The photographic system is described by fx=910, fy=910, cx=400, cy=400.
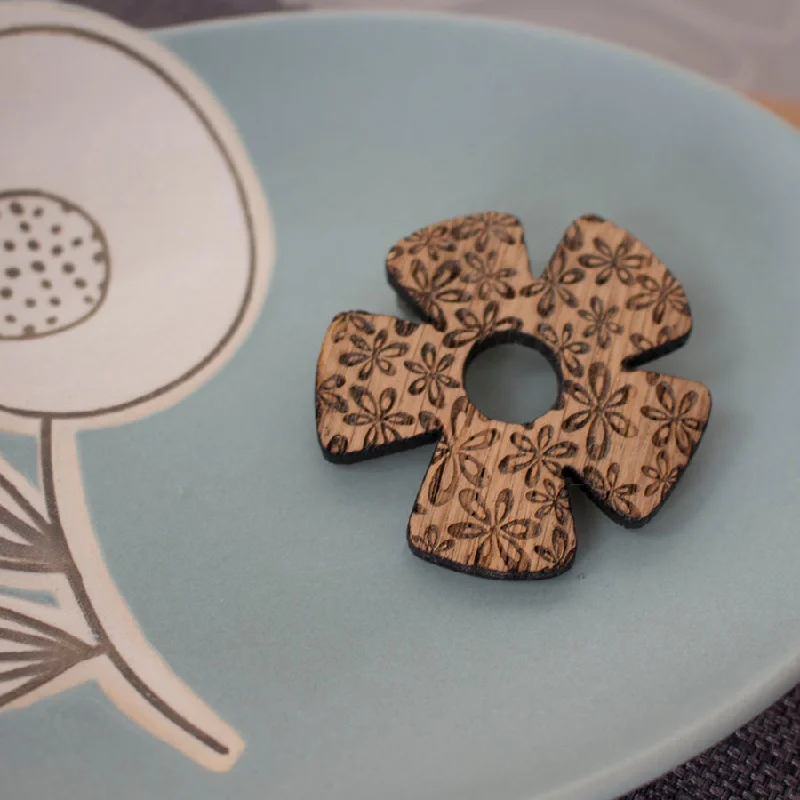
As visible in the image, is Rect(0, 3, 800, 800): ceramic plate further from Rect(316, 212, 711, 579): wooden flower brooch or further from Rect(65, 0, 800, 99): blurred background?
Rect(65, 0, 800, 99): blurred background

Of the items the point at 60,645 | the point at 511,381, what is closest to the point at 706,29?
the point at 511,381

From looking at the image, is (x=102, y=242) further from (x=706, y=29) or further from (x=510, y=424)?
(x=706, y=29)

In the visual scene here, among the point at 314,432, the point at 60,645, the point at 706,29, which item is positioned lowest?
the point at 60,645

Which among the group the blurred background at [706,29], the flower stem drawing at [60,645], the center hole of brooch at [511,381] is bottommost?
the flower stem drawing at [60,645]

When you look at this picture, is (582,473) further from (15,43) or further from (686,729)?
(15,43)

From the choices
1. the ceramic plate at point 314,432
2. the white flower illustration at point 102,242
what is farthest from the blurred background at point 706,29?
the white flower illustration at point 102,242

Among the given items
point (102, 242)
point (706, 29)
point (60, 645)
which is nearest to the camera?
point (60, 645)

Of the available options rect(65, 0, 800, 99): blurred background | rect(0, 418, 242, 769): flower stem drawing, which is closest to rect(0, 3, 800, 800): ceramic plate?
rect(0, 418, 242, 769): flower stem drawing

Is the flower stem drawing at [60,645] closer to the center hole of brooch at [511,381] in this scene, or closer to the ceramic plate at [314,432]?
the ceramic plate at [314,432]
